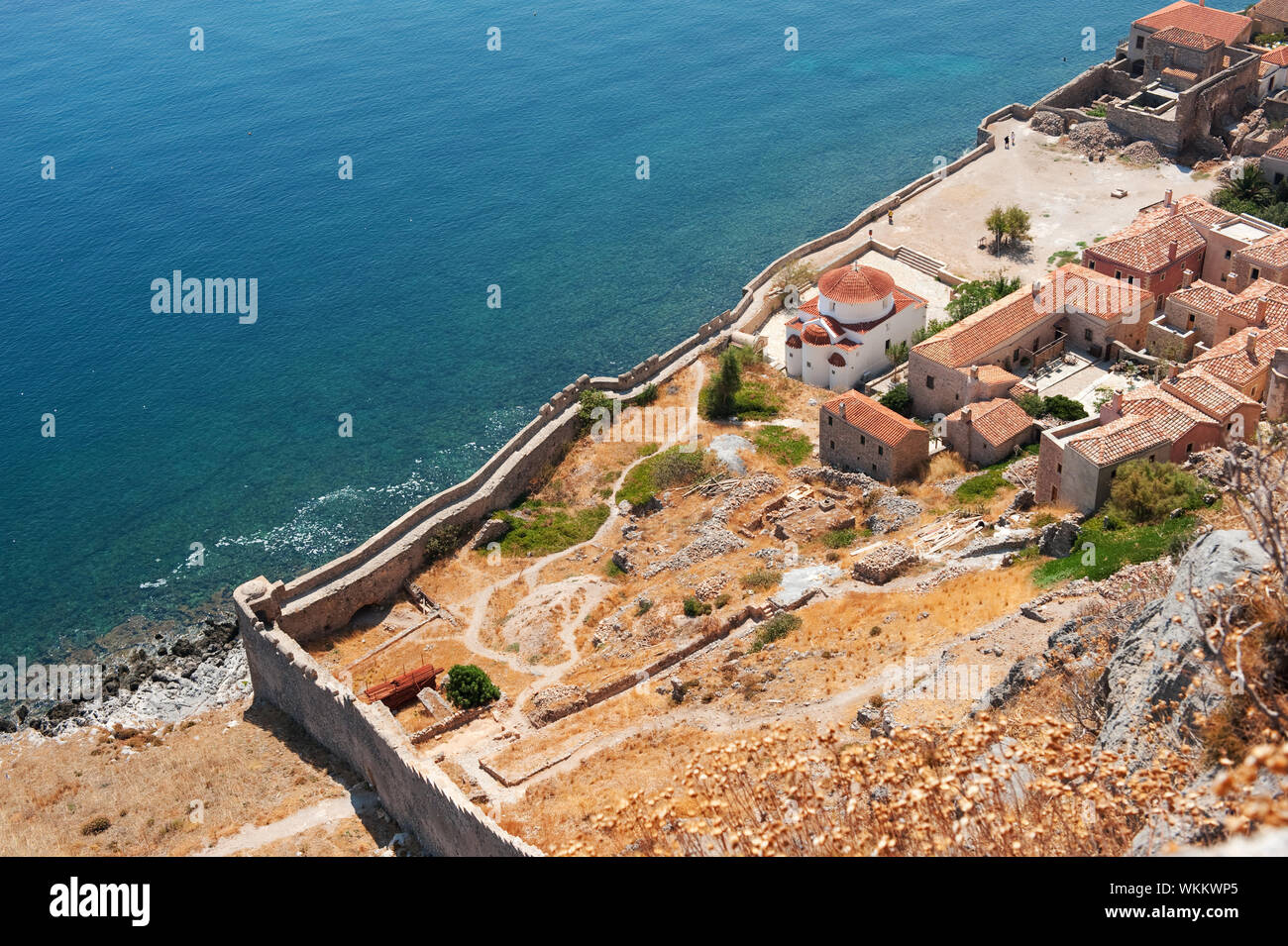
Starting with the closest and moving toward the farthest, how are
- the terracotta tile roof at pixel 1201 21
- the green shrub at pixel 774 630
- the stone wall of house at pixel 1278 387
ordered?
the green shrub at pixel 774 630
the stone wall of house at pixel 1278 387
the terracotta tile roof at pixel 1201 21

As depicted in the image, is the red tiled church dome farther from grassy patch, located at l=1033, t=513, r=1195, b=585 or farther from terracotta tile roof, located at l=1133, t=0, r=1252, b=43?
terracotta tile roof, located at l=1133, t=0, r=1252, b=43

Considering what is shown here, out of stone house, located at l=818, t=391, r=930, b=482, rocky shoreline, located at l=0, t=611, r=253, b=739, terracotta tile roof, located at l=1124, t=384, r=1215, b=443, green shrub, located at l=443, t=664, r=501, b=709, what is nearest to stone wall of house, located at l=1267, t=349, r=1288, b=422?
terracotta tile roof, located at l=1124, t=384, r=1215, b=443

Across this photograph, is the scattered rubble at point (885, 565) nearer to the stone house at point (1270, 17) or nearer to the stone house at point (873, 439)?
the stone house at point (873, 439)

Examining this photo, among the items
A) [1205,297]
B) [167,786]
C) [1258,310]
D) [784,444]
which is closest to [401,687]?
[167,786]

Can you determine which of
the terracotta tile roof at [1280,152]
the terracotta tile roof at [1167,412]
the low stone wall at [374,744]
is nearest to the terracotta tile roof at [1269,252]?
the terracotta tile roof at [1280,152]

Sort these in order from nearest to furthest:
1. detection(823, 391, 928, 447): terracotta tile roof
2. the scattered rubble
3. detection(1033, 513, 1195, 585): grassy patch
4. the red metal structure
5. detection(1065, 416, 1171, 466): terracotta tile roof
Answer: detection(1033, 513, 1195, 585): grassy patch, the red metal structure, detection(1065, 416, 1171, 466): terracotta tile roof, the scattered rubble, detection(823, 391, 928, 447): terracotta tile roof

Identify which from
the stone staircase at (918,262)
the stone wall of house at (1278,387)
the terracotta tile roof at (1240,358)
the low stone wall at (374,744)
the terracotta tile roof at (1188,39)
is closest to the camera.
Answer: the low stone wall at (374,744)
